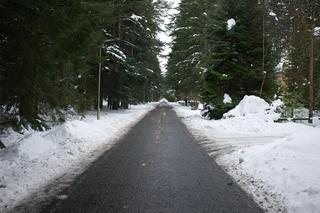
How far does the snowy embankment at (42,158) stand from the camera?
7562 millimetres

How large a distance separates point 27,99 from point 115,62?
19.0 meters

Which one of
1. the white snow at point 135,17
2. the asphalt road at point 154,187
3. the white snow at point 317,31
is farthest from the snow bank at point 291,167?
the white snow at point 135,17

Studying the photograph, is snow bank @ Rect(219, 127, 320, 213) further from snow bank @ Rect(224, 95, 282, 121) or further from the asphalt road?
snow bank @ Rect(224, 95, 282, 121)

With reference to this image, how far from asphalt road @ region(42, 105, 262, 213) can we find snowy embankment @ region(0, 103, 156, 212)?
0.70m

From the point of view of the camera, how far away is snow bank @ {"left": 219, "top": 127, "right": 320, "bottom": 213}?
6.54 metres

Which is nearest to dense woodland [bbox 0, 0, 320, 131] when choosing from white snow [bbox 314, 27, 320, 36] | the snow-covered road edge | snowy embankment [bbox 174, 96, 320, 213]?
white snow [bbox 314, 27, 320, 36]

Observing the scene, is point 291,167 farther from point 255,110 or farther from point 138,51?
point 138,51

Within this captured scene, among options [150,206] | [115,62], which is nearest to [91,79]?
[115,62]

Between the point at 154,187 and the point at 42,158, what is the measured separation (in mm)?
4246

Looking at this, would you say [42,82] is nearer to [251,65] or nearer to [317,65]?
[251,65]

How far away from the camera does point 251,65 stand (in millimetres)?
26938

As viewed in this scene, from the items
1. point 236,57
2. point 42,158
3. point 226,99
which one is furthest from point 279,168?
point 236,57

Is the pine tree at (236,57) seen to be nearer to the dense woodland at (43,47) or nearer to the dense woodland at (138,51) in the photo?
the dense woodland at (138,51)

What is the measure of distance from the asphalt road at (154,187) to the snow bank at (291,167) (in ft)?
2.25
